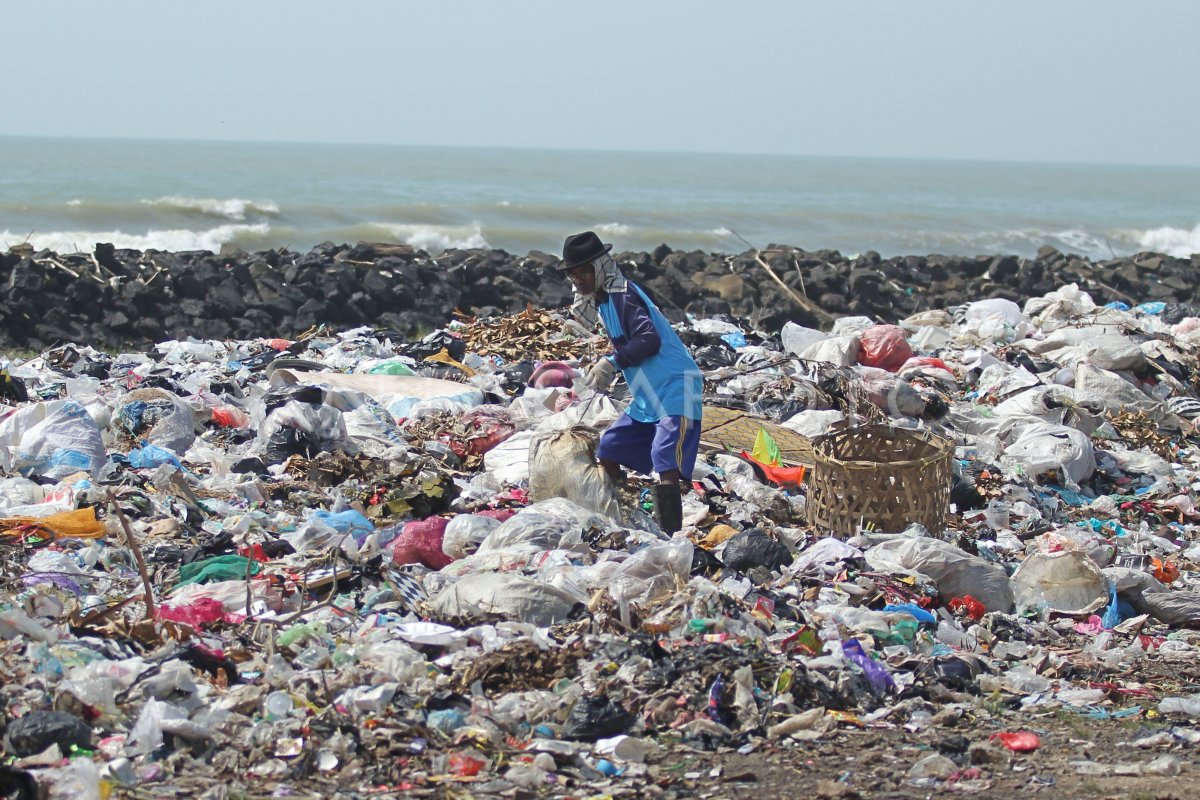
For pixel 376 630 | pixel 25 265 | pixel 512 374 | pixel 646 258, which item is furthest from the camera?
pixel 646 258

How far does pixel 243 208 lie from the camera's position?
90.7 feet

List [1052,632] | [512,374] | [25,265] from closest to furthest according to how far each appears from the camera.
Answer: [1052,632]
[512,374]
[25,265]

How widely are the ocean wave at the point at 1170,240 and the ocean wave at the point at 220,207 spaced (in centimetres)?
2246

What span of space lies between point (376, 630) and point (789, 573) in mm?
1509

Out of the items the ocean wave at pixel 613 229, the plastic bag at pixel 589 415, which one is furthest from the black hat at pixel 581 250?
the ocean wave at pixel 613 229

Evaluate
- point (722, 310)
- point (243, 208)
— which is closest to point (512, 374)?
point (722, 310)

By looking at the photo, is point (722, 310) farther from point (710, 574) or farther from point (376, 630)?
point (376, 630)

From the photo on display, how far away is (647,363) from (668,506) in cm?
56

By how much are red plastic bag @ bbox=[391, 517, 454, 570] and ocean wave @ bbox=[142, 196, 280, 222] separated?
23.3m

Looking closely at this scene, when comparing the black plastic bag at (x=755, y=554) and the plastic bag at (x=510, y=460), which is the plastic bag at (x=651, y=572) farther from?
the plastic bag at (x=510, y=460)

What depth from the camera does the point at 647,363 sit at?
4.81 meters

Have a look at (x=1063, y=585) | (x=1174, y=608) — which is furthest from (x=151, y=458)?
(x=1174, y=608)

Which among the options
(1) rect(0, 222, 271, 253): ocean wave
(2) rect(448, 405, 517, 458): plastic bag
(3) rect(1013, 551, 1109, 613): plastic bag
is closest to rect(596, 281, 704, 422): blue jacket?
(3) rect(1013, 551, 1109, 613): plastic bag

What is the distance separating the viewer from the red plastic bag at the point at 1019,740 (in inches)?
129
